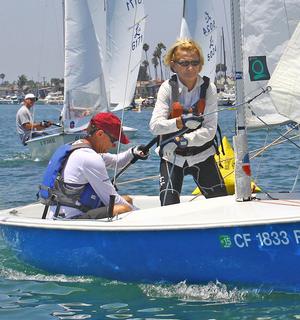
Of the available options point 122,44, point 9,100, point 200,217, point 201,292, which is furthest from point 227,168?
point 9,100

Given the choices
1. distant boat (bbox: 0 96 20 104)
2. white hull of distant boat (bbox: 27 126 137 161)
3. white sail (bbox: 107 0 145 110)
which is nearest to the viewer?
white hull of distant boat (bbox: 27 126 137 161)

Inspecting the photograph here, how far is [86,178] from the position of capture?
5766 millimetres

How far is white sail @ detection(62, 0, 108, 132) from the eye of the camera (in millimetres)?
21547

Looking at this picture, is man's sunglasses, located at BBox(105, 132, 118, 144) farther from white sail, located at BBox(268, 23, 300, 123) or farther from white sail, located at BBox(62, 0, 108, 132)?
white sail, located at BBox(62, 0, 108, 132)

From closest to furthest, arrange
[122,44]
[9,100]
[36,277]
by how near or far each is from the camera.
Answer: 1. [36,277]
2. [122,44]
3. [9,100]

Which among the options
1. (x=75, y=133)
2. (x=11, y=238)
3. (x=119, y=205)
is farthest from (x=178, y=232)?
(x=75, y=133)

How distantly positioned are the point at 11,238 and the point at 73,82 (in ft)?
51.6

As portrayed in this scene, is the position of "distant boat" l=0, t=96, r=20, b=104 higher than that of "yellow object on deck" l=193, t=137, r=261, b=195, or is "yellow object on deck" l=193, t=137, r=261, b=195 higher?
"distant boat" l=0, t=96, r=20, b=104

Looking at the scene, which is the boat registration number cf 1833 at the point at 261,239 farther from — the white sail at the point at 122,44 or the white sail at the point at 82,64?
the white sail at the point at 122,44

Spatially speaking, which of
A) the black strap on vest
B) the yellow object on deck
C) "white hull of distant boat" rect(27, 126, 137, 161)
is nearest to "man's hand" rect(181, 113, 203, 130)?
the black strap on vest

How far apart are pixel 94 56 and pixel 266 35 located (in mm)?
16717

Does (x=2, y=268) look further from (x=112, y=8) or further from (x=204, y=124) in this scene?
(x=112, y=8)

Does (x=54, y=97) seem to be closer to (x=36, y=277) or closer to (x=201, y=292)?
(x=36, y=277)

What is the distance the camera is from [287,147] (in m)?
19.8
